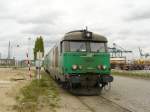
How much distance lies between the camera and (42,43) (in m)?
101

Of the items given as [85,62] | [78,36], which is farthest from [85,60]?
[78,36]

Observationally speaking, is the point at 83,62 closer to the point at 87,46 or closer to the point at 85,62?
the point at 85,62

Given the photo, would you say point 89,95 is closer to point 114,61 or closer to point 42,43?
point 114,61

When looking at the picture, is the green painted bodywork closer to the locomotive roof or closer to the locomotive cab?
the locomotive cab

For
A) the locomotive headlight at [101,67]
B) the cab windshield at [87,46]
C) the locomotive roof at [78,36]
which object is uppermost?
the locomotive roof at [78,36]

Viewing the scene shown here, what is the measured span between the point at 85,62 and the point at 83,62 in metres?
0.11

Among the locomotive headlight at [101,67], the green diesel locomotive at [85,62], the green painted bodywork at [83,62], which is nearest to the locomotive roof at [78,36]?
the green diesel locomotive at [85,62]

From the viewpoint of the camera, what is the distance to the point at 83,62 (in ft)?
56.3

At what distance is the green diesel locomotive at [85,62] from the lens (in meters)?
17.0

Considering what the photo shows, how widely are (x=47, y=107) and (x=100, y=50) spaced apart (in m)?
6.46

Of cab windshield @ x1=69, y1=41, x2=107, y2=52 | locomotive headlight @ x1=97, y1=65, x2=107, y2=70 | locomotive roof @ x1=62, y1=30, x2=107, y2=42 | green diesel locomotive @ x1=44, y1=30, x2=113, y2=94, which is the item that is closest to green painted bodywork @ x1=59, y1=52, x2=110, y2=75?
green diesel locomotive @ x1=44, y1=30, x2=113, y2=94

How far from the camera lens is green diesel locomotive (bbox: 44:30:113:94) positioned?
669 inches

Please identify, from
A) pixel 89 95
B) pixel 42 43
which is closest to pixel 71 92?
pixel 89 95

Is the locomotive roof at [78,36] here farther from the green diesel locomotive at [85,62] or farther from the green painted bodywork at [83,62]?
the green painted bodywork at [83,62]
